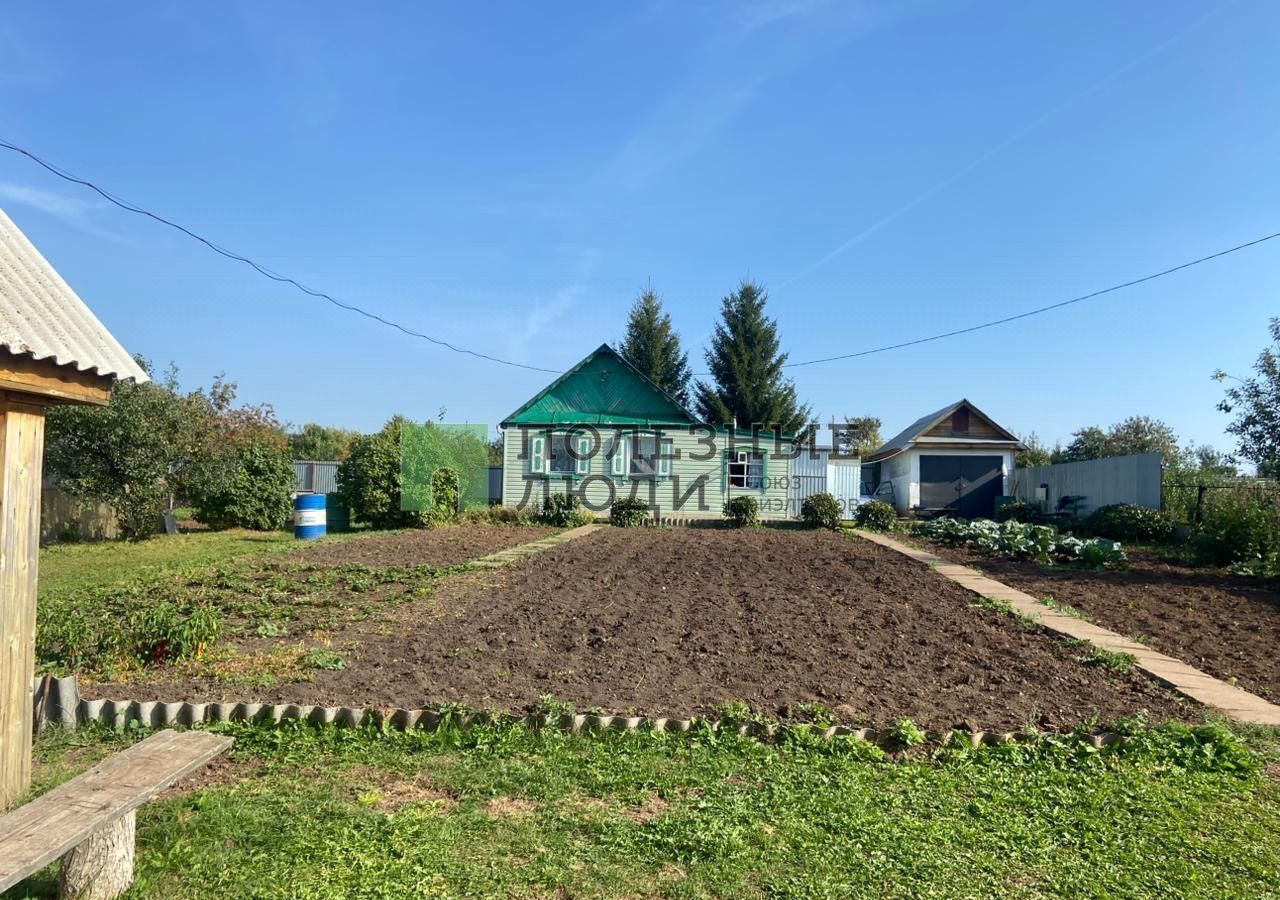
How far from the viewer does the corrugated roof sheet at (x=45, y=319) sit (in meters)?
3.27

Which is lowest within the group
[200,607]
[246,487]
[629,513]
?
[200,607]

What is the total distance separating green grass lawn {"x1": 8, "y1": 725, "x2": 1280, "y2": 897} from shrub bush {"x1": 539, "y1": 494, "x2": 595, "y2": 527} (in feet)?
48.5

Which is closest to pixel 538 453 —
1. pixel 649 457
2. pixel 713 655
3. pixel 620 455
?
pixel 620 455

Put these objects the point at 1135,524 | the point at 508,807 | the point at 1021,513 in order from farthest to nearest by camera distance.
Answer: the point at 1021,513, the point at 1135,524, the point at 508,807

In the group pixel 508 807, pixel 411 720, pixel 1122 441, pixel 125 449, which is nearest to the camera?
pixel 508 807

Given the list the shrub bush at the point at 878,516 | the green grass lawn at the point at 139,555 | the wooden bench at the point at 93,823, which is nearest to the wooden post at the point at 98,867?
the wooden bench at the point at 93,823

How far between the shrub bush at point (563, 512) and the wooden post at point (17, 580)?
15495 mm

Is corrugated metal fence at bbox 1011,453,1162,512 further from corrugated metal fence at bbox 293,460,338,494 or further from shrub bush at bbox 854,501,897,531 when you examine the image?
corrugated metal fence at bbox 293,460,338,494

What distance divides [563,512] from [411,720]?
48.7ft

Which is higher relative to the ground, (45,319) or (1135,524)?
(45,319)

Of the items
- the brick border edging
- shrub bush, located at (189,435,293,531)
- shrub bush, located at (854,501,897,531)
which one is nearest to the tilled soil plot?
the brick border edging

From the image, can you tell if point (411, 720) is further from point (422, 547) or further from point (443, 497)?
point (443, 497)

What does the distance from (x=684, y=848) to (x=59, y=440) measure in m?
16.9

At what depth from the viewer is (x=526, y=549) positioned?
13.3 m
